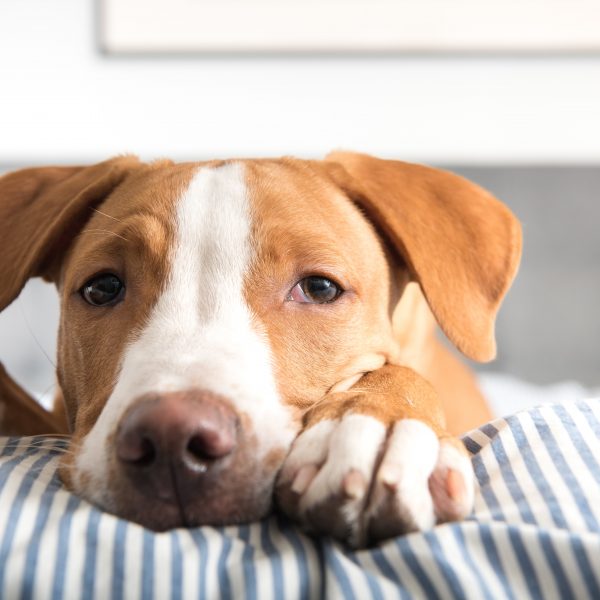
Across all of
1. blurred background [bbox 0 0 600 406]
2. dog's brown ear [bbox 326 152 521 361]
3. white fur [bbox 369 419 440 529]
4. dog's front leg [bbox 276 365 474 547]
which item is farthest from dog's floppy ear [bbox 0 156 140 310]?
blurred background [bbox 0 0 600 406]

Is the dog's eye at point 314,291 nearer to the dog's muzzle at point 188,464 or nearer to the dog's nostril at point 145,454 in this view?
the dog's muzzle at point 188,464

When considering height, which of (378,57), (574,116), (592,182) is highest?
(378,57)

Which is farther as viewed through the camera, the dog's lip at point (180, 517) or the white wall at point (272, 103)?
the white wall at point (272, 103)

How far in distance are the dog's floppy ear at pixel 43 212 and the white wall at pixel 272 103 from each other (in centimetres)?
311

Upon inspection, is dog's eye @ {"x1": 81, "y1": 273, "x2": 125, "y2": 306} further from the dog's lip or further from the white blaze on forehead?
the dog's lip

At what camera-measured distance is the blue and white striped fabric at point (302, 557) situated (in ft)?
3.52

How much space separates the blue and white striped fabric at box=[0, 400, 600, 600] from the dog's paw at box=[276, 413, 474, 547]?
0.12 ft

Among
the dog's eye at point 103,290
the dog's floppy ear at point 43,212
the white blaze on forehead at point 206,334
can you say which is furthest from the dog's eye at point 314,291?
the dog's floppy ear at point 43,212

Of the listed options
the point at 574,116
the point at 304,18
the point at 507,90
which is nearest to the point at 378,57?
the point at 304,18

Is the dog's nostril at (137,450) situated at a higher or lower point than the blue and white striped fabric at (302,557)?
higher

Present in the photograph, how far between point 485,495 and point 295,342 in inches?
20.7

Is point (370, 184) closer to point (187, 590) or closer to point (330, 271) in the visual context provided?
point (330, 271)

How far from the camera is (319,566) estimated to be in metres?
1.15

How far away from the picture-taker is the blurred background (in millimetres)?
5121
